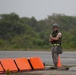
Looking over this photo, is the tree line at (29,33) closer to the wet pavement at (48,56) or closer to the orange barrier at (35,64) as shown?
the wet pavement at (48,56)

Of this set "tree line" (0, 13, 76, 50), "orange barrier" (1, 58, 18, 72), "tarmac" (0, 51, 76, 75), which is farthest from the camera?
"tree line" (0, 13, 76, 50)

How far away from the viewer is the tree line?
150 feet

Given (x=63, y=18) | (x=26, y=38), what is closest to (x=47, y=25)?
(x=63, y=18)

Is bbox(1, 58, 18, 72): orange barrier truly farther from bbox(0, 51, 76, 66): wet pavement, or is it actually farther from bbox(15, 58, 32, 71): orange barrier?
bbox(0, 51, 76, 66): wet pavement

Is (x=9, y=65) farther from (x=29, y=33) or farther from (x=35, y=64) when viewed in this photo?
(x=29, y=33)

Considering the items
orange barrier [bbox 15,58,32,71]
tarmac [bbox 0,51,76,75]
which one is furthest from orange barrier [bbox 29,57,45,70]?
tarmac [bbox 0,51,76,75]

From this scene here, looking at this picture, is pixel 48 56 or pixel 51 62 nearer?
pixel 51 62

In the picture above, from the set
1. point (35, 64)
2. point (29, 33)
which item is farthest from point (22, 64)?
point (29, 33)

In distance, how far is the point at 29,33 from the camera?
5934 centimetres

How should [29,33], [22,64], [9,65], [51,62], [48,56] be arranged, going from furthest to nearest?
[29,33] < [48,56] < [51,62] < [22,64] < [9,65]

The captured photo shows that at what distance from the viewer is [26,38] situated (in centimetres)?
5138

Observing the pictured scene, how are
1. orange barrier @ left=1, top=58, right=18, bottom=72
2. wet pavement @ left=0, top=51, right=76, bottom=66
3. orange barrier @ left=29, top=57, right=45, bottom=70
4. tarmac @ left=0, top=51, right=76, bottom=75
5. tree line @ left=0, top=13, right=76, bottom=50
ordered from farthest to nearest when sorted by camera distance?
tree line @ left=0, top=13, right=76, bottom=50 < wet pavement @ left=0, top=51, right=76, bottom=66 < orange barrier @ left=29, top=57, right=45, bottom=70 < orange barrier @ left=1, top=58, right=18, bottom=72 < tarmac @ left=0, top=51, right=76, bottom=75

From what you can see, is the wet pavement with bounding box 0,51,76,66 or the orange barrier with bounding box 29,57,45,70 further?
the wet pavement with bounding box 0,51,76,66

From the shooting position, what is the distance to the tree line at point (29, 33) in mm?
45688
